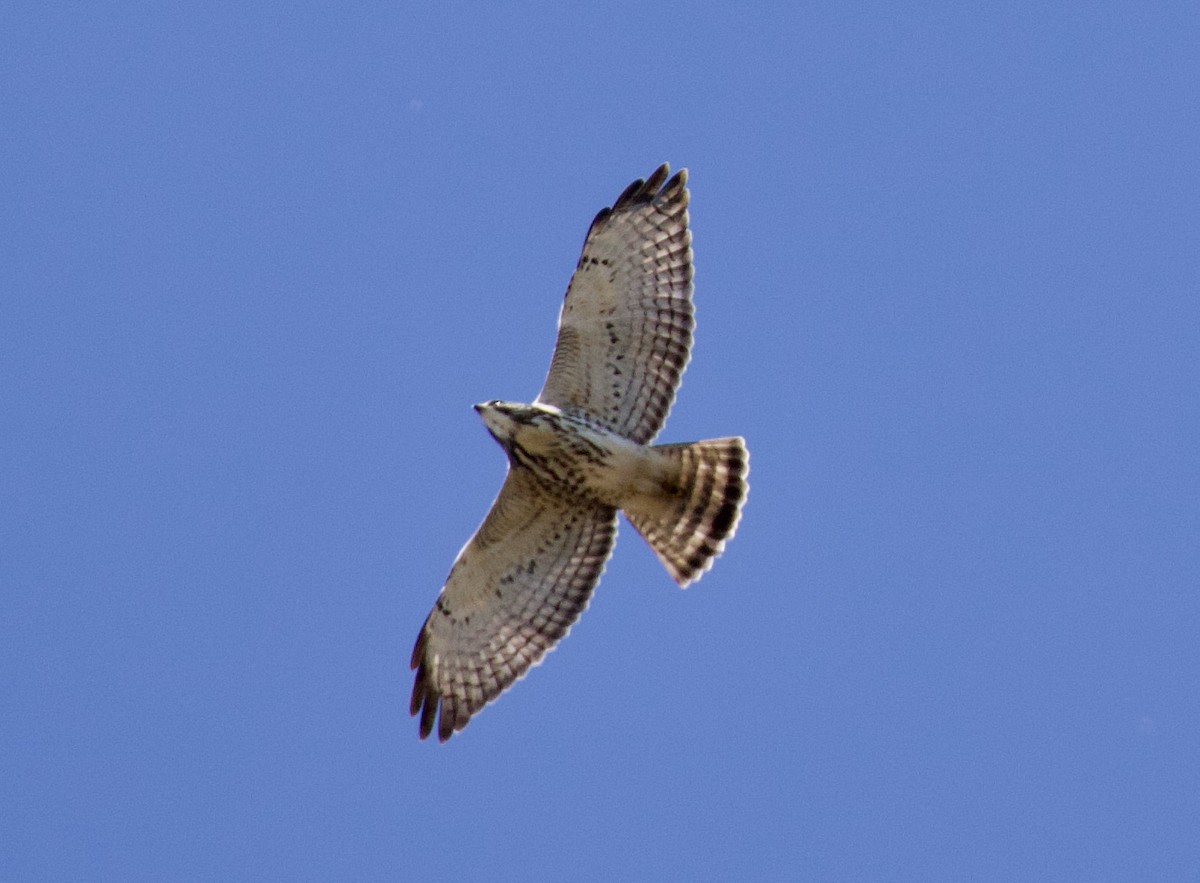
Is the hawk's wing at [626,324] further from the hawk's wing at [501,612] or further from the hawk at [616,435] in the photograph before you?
the hawk's wing at [501,612]

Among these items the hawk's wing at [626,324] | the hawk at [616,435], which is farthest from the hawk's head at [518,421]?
the hawk's wing at [626,324]

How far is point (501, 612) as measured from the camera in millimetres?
12078

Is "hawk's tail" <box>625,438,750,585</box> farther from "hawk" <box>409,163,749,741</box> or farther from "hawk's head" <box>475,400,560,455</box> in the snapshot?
Result: "hawk's head" <box>475,400,560,455</box>

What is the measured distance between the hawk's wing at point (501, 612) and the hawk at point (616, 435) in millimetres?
12

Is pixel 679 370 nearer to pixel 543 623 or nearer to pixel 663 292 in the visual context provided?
pixel 663 292

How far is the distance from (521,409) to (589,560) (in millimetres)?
1073

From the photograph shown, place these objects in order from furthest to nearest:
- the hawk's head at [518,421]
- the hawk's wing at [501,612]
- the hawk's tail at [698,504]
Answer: the hawk's wing at [501,612], the hawk's tail at [698,504], the hawk's head at [518,421]

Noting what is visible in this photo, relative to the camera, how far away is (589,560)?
12047mm

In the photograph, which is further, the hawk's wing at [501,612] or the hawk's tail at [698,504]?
the hawk's wing at [501,612]

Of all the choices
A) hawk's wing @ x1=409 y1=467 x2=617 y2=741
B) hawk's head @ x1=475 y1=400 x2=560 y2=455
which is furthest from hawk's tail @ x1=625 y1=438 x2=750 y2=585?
hawk's head @ x1=475 y1=400 x2=560 y2=455

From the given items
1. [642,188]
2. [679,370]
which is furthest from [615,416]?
[642,188]

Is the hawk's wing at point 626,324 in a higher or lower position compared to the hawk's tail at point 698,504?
A: higher

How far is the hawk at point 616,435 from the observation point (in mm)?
11508

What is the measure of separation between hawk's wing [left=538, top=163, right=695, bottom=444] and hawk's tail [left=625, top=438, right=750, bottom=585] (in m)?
0.28
